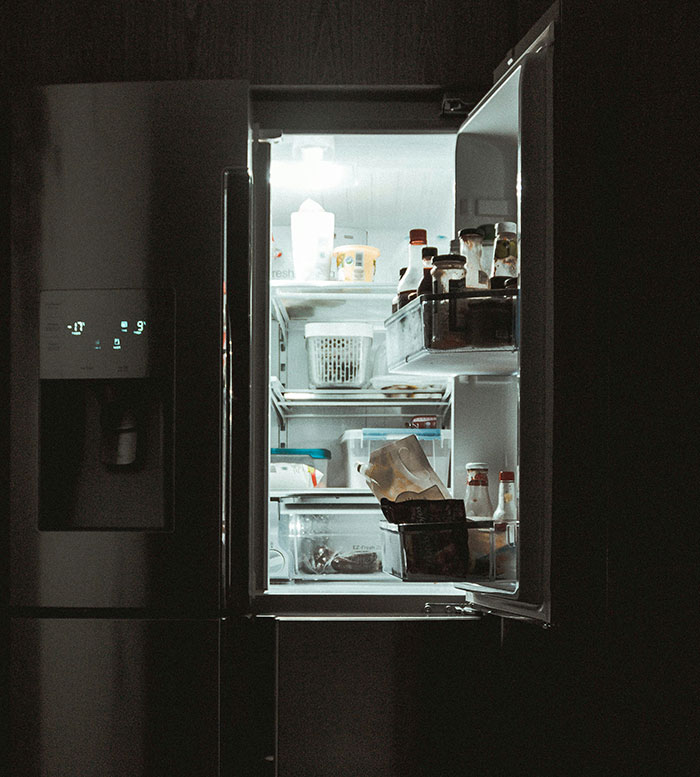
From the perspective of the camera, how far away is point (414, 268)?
1.62m

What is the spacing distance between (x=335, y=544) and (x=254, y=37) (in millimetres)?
1059

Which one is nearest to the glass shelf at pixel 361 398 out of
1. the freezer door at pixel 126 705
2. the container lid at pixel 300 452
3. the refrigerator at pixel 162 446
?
the container lid at pixel 300 452

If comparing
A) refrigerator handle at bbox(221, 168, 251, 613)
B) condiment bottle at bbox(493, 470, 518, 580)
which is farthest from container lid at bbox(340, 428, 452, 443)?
refrigerator handle at bbox(221, 168, 251, 613)

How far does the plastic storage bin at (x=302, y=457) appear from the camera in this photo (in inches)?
72.6

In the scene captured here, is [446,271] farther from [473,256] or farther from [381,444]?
[381,444]

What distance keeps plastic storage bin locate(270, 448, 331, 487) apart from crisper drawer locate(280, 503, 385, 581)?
151 mm

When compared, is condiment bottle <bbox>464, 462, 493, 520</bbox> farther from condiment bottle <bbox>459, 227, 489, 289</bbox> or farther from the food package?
condiment bottle <bbox>459, 227, 489, 289</bbox>

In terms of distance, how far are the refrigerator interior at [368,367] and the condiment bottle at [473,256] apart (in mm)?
38

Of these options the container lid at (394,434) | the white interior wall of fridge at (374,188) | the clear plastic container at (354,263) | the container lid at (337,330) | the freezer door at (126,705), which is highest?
the white interior wall of fridge at (374,188)

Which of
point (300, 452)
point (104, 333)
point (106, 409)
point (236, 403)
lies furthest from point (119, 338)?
point (300, 452)

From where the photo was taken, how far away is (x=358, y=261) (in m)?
1.89

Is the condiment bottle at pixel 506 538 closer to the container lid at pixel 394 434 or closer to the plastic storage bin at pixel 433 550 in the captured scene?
the plastic storage bin at pixel 433 550

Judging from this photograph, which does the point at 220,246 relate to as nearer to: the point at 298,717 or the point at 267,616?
the point at 267,616

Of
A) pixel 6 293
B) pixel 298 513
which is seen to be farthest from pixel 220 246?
pixel 298 513
